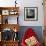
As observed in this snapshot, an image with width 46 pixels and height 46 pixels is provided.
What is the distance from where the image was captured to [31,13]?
6266mm

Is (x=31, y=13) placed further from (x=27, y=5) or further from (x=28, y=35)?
(x=28, y=35)

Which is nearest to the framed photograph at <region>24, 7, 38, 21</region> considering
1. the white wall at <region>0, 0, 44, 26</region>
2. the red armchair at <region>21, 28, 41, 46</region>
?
the white wall at <region>0, 0, 44, 26</region>

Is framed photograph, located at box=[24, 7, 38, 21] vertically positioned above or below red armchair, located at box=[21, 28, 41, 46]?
above

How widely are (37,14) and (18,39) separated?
122 cm

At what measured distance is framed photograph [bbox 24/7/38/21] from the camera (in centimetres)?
624

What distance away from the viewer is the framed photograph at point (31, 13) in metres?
6.24

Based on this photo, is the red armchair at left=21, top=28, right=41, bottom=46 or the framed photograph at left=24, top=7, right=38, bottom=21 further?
the framed photograph at left=24, top=7, right=38, bottom=21

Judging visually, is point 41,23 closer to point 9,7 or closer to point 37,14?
point 37,14

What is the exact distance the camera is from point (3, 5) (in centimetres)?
623

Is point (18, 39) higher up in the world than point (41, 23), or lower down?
lower down

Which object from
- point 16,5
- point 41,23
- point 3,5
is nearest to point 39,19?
point 41,23

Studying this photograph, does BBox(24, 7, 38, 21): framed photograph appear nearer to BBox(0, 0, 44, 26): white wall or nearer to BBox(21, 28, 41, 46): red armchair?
BBox(0, 0, 44, 26): white wall

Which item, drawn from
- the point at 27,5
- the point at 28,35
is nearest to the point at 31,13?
the point at 27,5

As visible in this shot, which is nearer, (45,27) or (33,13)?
(45,27)
